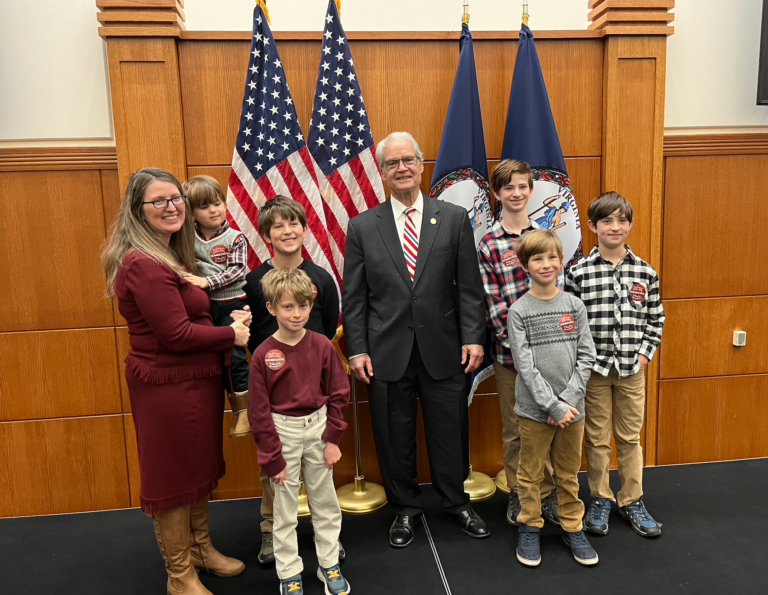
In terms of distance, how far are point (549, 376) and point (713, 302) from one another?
1.70m

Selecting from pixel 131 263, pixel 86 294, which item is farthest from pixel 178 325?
pixel 86 294

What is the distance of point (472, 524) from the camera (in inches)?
107

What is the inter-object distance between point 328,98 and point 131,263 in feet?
4.64

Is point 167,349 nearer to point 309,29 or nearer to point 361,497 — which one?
point 361,497

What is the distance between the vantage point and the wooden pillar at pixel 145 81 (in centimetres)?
282

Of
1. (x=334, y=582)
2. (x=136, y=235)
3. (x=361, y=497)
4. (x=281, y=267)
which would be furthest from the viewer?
(x=361, y=497)

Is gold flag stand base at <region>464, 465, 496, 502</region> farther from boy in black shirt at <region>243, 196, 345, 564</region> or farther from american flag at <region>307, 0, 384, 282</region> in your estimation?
american flag at <region>307, 0, 384, 282</region>

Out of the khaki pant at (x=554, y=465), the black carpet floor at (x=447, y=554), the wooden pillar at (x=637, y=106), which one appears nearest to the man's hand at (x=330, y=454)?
the black carpet floor at (x=447, y=554)

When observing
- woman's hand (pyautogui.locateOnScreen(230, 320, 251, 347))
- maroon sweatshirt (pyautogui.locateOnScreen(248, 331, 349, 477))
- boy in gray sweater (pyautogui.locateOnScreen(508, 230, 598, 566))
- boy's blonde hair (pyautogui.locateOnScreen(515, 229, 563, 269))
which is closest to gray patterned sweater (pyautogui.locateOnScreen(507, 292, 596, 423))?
boy in gray sweater (pyautogui.locateOnScreen(508, 230, 598, 566))

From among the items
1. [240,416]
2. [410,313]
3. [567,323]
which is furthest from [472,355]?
[240,416]

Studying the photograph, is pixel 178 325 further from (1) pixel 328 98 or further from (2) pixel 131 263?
(1) pixel 328 98

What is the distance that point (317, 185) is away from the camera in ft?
9.68

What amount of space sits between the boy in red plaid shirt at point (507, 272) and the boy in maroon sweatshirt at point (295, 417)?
0.86 m

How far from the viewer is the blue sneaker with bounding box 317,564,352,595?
7.63 ft
